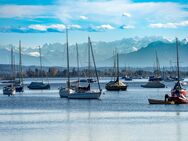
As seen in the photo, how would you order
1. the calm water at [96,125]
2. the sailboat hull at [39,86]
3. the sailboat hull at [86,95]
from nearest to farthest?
→ the calm water at [96,125] < the sailboat hull at [86,95] < the sailboat hull at [39,86]

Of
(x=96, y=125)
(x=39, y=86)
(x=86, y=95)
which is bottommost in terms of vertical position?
(x=96, y=125)

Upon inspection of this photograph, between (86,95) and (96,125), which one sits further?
(86,95)

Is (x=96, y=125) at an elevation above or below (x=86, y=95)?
below

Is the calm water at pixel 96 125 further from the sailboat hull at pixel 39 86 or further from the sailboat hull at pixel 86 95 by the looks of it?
the sailboat hull at pixel 39 86

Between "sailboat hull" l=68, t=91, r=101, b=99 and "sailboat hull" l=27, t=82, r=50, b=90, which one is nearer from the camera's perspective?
"sailboat hull" l=68, t=91, r=101, b=99

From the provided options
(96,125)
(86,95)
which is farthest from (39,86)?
(96,125)

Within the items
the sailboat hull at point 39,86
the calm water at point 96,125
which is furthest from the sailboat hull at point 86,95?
the sailboat hull at point 39,86

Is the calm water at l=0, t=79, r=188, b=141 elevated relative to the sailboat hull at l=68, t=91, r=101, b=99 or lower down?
lower down

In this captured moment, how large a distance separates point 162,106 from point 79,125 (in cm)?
2513

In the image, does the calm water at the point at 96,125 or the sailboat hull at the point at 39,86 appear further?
the sailboat hull at the point at 39,86

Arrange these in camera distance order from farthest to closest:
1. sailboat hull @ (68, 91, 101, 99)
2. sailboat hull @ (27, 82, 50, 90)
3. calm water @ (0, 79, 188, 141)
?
1. sailboat hull @ (27, 82, 50, 90)
2. sailboat hull @ (68, 91, 101, 99)
3. calm water @ (0, 79, 188, 141)

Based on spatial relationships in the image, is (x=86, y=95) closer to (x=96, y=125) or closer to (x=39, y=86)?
(x=96, y=125)

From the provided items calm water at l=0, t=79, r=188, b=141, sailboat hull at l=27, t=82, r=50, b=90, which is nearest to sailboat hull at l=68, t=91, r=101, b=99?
calm water at l=0, t=79, r=188, b=141

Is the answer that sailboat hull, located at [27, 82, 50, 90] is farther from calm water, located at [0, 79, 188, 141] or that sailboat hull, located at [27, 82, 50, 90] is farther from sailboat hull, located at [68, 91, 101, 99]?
calm water, located at [0, 79, 188, 141]
